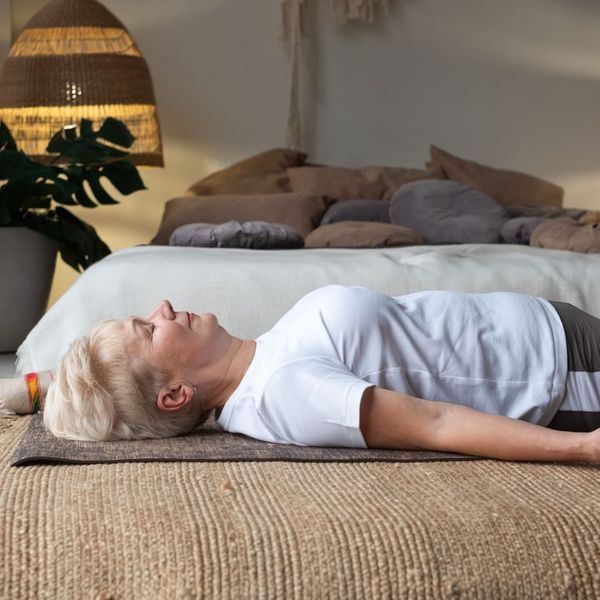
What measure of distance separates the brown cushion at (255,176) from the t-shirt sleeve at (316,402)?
2.75m

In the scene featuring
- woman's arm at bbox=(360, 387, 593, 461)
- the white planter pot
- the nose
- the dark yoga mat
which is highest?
the nose

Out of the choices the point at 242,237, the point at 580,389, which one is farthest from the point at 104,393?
the point at 242,237

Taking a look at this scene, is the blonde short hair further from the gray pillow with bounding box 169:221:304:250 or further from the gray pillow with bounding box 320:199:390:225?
the gray pillow with bounding box 320:199:390:225

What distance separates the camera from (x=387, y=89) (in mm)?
4926

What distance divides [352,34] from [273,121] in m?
0.55

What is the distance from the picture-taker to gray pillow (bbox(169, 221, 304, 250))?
310 centimetres

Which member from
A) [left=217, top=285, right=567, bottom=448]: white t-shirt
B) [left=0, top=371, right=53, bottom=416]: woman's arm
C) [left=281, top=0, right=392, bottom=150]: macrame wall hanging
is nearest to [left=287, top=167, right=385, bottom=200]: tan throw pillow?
[left=281, top=0, right=392, bottom=150]: macrame wall hanging

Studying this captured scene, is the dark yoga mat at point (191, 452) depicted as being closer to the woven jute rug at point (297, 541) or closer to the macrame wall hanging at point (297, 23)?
the woven jute rug at point (297, 541)

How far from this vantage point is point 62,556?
1.20 metres

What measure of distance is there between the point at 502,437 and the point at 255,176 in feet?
9.89

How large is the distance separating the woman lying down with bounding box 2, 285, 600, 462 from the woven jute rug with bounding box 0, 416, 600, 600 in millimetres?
173

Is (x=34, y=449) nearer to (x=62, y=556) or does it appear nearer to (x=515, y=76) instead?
(x=62, y=556)

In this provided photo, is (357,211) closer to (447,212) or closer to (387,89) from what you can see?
(447,212)

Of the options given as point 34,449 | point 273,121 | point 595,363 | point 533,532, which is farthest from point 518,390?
point 273,121
